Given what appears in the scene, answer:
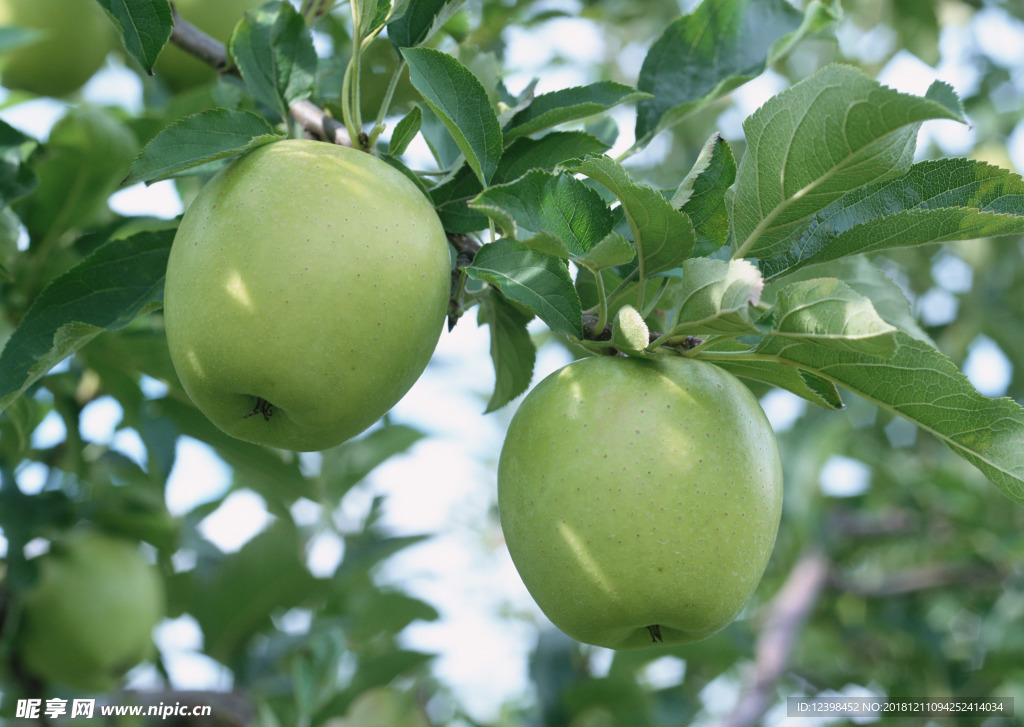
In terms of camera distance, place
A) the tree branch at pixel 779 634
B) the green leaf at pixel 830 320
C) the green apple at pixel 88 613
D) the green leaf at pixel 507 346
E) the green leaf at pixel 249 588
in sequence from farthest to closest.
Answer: the tree branch at pixel 779 634 < the green leaf at pixel 249 588 < the green apple at pixel 88 613 < the green leaf at pixel 507 346 < the green leaf at pixel 830 320

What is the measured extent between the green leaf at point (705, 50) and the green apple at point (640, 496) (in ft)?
1.40

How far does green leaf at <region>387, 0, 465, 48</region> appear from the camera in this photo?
97 centimetres

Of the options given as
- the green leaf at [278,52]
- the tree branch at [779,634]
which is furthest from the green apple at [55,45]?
the tree branch at [779,634]

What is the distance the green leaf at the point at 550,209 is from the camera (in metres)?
0.77

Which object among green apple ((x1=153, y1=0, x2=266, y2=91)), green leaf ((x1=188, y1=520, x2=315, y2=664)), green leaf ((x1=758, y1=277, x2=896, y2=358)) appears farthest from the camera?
green leaf ((x1=188, y1=520, x2=315, y2=664))

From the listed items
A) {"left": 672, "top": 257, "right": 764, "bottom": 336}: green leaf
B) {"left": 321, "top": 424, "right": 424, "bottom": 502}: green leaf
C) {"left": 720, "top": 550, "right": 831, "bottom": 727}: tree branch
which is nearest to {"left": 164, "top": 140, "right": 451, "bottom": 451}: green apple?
{"left": 672, "top": 257, "right": 764, "bottom": 336}: green leaf

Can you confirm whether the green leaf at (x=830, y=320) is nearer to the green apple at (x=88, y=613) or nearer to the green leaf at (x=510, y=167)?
the green leaf at (x=510, y=167)

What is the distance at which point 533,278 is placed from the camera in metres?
0.83

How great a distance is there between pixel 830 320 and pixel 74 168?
1286mm

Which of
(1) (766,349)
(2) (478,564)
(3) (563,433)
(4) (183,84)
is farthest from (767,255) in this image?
(2) (478,564)

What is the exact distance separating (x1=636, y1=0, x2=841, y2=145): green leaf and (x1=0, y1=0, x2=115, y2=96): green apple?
111 cm

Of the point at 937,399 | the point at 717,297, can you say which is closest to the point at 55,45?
the point at 717,297

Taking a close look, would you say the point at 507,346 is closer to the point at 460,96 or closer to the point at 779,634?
the point at 460,96

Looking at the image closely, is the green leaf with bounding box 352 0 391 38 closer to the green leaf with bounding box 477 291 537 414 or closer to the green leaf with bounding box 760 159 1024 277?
the green leaf with bounding box 477 291 537 414
